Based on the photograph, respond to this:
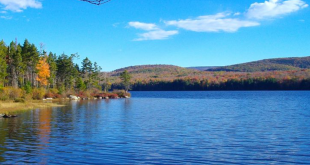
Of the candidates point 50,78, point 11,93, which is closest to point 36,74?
point 50,78

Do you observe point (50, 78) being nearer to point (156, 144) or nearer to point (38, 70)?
point (38, 70)

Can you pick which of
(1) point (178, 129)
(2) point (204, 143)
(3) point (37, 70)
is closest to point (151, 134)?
(1) point (178, 129)

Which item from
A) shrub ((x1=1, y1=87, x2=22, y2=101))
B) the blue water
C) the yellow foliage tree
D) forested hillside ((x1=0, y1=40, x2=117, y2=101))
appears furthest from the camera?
the yellow foliage tree

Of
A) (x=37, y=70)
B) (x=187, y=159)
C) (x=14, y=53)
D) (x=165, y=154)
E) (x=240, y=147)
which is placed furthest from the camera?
(x=37, y=70)

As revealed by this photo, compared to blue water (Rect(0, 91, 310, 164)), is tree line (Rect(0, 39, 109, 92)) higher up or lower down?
higher up

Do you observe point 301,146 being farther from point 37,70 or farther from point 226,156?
point 37,70

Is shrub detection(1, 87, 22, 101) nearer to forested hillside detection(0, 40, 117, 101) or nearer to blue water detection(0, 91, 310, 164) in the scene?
forested hillside detection(0, 40, 117, 101)

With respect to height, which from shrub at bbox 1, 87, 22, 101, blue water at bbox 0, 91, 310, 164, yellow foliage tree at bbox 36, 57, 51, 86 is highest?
yellow foliage tree at bbox 36, 57, 51, 86

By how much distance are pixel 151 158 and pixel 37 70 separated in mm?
72004

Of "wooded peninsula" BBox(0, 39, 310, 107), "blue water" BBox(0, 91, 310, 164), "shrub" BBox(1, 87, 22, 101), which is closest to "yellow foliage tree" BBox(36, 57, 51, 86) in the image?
"wooded peninsula" BBox(0, 39, 310, 107)

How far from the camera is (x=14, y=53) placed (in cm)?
7219

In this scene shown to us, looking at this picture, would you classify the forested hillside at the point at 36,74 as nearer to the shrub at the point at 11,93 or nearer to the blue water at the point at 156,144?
the shrub at the point at 11,93

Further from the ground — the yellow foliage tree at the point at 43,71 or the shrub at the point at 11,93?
the yellow foliage tree at the point at 43,71

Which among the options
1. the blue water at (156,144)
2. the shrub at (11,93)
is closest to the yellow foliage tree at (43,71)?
the shrub at (11,93)
